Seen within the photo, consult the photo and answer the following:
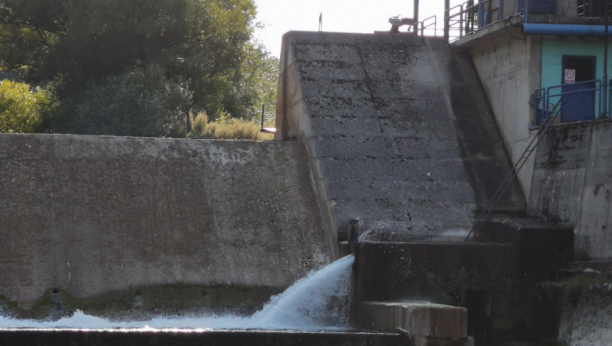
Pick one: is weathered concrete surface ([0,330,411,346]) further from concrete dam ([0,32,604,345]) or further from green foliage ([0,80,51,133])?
green foliage ([0,80,51,133])

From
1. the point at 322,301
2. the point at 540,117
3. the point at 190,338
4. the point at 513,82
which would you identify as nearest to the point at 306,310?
the point at 322,301

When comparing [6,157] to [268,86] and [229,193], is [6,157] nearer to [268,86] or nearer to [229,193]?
[229,193]

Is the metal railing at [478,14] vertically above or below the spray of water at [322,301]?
above

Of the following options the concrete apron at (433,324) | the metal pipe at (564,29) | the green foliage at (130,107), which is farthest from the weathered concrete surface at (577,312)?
the green foliage at (130,107)

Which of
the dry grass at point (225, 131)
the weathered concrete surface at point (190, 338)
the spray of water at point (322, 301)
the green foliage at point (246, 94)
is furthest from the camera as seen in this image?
the green foliage at point (246, 94)

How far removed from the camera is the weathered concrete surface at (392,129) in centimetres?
1453

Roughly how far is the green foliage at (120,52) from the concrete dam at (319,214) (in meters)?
8.18

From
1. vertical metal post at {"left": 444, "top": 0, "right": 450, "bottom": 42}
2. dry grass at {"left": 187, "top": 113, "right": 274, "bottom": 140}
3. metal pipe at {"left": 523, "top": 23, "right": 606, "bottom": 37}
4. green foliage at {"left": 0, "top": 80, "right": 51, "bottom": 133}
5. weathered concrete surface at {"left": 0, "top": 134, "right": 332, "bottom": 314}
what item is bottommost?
weathered concrete surface at {"left": 0, "top": 134, "right": 332, "bottom": 314}

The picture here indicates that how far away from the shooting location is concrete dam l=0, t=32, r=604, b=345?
12.3m

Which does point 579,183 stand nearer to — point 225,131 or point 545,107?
point 545,107

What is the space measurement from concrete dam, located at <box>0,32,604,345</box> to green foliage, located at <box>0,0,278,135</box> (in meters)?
8.18

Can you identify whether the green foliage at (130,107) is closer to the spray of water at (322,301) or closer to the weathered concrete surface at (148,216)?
the weathered concrete surface at (148,216)

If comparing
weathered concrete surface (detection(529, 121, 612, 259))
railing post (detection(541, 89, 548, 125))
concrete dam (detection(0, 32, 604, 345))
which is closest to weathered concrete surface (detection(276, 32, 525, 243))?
concrete dam (detection(0, 32, 604, 345))

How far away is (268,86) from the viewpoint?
158 feet
